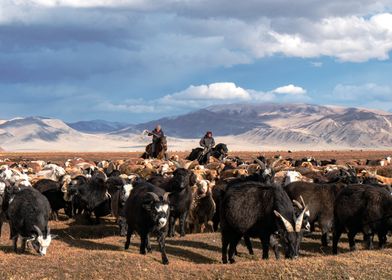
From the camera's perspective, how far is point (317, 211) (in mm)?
15867

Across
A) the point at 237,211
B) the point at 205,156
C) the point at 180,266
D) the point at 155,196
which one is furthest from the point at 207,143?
the point at 180,266

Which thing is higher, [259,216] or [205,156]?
[205,156]

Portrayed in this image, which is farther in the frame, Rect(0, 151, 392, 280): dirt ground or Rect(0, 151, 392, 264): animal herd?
Rect(0, 151, 392, 264): animal herd

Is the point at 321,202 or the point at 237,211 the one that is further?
the point at 321,202

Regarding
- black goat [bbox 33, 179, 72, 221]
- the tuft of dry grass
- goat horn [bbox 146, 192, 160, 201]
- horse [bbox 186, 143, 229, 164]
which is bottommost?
the tuft of dry grass

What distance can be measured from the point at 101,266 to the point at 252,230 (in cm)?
346

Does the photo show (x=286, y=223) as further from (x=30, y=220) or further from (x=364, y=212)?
(x=30, y=220)

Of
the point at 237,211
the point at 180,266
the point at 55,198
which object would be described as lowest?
the point at 180,266

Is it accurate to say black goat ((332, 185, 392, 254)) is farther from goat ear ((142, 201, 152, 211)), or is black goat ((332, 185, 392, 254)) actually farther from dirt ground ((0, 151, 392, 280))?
goat ear ((142, 201, 152, 211))

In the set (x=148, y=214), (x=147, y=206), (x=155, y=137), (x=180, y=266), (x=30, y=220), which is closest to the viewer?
(x=180, y=266)

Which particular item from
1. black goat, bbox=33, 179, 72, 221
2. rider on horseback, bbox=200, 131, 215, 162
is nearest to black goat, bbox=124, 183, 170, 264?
black goat, bbox=33, 179, 72, 221

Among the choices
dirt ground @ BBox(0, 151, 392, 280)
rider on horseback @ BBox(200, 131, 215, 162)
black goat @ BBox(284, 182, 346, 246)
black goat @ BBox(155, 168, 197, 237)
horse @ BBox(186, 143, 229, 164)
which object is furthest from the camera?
rider on horseback @ BBox(200, 131, 215, 162)

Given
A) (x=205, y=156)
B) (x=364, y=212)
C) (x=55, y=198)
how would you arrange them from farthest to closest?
(x=205, y=156) → (x=55, y=198) → (x=364, y=212)

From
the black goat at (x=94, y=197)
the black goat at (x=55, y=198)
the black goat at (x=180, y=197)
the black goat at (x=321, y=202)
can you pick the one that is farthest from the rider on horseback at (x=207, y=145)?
the black goat at (x=321, y=202)
